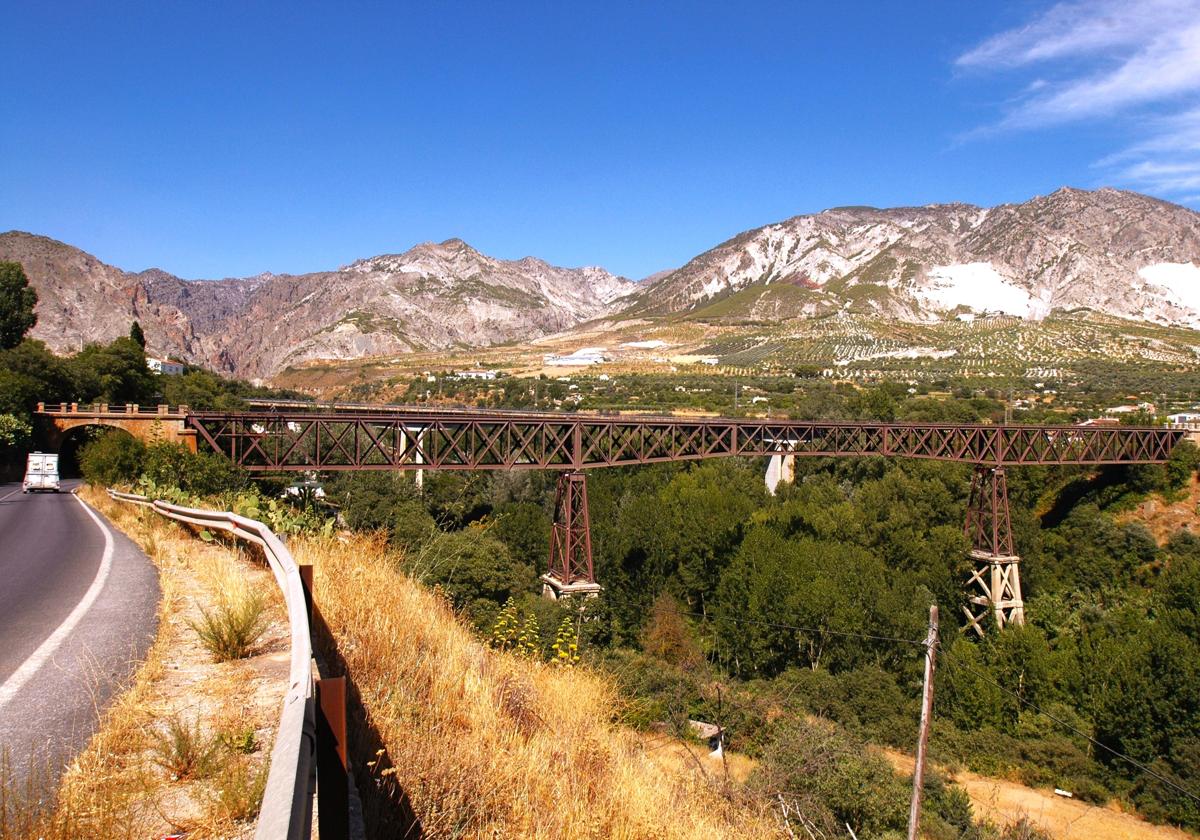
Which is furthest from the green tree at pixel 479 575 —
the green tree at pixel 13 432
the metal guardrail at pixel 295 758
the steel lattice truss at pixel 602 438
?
the green tree at pixel 13 432

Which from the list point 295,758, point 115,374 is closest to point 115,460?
point 295,758

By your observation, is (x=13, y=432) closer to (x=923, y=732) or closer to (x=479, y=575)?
(x=479, y=575)

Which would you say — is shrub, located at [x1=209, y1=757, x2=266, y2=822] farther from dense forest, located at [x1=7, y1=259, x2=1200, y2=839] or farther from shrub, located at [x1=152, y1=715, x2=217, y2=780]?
dense forest, located at [x1=7, y1=259, x2=1200, y2=839]

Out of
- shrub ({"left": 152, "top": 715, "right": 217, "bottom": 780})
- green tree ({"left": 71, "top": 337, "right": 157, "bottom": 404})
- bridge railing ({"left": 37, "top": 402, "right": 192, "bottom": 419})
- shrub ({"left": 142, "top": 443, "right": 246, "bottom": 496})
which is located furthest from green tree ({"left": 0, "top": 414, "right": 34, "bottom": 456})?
shrub ({"left": 152, "top": 715, "right": 217, "bottom": 780})

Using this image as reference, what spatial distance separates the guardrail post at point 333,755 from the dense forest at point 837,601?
380 inches

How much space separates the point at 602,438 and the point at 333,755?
3349 cm

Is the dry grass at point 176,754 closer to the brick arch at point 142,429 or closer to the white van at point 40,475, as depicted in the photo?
the brick arch at point 142,429

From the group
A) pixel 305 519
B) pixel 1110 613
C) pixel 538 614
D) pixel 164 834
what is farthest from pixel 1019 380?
pixel 164 834

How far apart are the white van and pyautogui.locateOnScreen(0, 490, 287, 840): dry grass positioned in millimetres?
33078

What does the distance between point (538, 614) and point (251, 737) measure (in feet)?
80.8

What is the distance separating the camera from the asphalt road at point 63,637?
4.29 meters

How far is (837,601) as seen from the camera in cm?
3559

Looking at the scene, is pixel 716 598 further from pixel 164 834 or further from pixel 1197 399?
pixel 1197 399

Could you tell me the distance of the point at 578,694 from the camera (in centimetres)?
793
